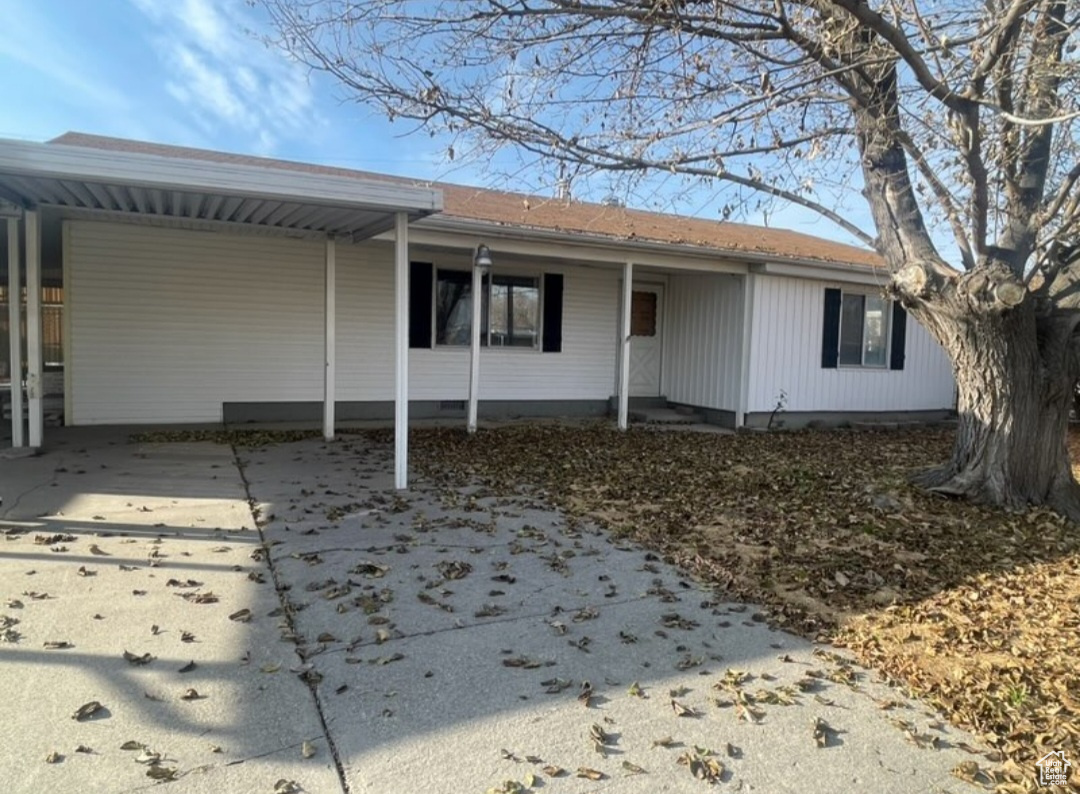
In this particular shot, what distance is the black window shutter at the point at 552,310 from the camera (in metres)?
11.9

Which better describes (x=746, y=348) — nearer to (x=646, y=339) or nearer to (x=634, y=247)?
(x=646, y=339)

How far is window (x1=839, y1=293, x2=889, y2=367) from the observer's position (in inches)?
490

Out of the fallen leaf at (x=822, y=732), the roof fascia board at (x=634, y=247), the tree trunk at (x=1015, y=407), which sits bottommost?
the fallen leaf at (x=822, y=732)

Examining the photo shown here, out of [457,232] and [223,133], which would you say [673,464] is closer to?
[457,232]

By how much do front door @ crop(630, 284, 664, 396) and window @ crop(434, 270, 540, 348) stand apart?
203 cm

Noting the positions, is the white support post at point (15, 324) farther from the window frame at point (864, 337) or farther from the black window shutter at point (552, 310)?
the window frame at point (864, 337)

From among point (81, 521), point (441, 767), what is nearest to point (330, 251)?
point (81, 521)

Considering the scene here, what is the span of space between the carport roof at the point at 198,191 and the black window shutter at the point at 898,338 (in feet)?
32.4

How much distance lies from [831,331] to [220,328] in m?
10.0

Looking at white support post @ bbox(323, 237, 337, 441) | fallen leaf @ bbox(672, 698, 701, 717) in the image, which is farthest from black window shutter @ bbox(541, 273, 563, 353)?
fallen leaf @ bbox(672, 698, 701, 717)

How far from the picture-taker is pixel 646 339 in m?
12.9

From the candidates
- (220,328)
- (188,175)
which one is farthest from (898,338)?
(188,175)

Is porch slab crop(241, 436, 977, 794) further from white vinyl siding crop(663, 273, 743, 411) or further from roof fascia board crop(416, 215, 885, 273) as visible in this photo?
white vinyl siding crop(663, 273, 743, 411)

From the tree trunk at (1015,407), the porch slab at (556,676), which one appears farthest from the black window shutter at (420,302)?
the tree trunk at (1015,407)
